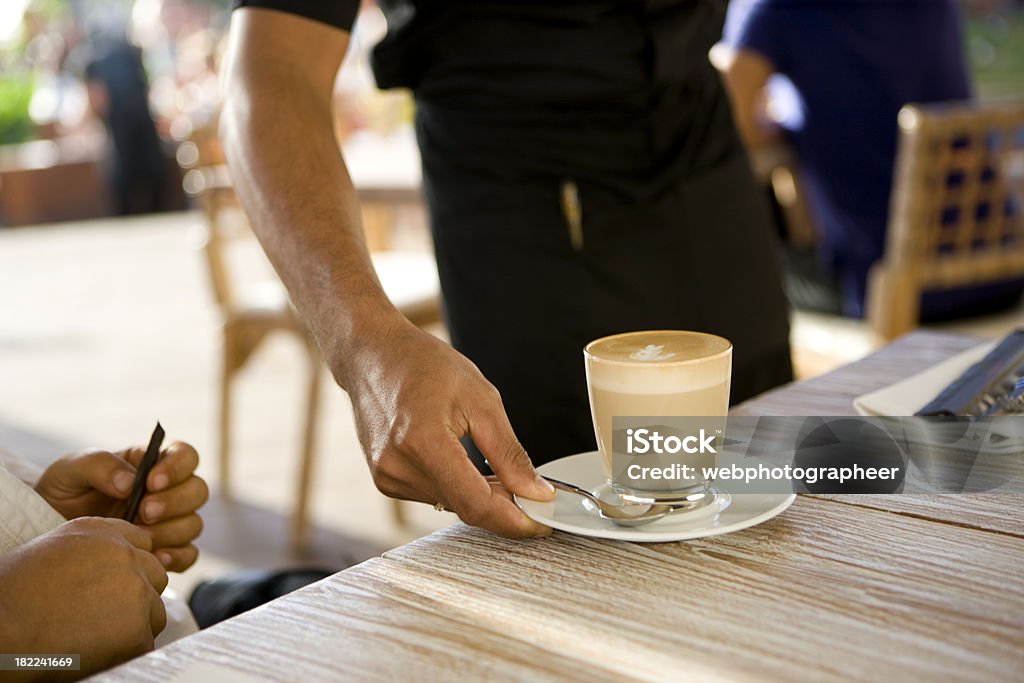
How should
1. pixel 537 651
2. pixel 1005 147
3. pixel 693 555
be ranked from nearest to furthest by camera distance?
pixel 537 651, pixel 693 555, pixel 1005 147

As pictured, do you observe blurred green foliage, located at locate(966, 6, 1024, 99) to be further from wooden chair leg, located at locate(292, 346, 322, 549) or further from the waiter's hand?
the waiter's hand

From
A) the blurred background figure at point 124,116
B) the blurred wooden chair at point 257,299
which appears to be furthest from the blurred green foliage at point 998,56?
the blurred background figure at point 124,116

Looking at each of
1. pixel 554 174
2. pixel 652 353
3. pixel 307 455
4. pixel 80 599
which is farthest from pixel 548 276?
pixel 307 455

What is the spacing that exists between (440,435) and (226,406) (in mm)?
2349

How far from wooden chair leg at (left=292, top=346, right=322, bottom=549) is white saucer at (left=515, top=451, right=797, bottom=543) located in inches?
74.3

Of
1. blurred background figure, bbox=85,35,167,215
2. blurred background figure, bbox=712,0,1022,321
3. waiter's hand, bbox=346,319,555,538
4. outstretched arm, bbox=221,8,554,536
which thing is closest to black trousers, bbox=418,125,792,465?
outstretched arm, bbox=221,8,554,536

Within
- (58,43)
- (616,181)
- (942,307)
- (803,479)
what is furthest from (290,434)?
(58,43)

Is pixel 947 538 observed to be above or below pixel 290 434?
above

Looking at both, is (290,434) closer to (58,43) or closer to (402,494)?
(402,494)

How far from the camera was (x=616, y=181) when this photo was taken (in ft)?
4.21

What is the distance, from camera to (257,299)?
281 cm

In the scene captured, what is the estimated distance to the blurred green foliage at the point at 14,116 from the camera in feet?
30.4

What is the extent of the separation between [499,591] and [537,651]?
72 millimetres

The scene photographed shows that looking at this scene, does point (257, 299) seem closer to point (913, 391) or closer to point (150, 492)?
point (150, 492)
